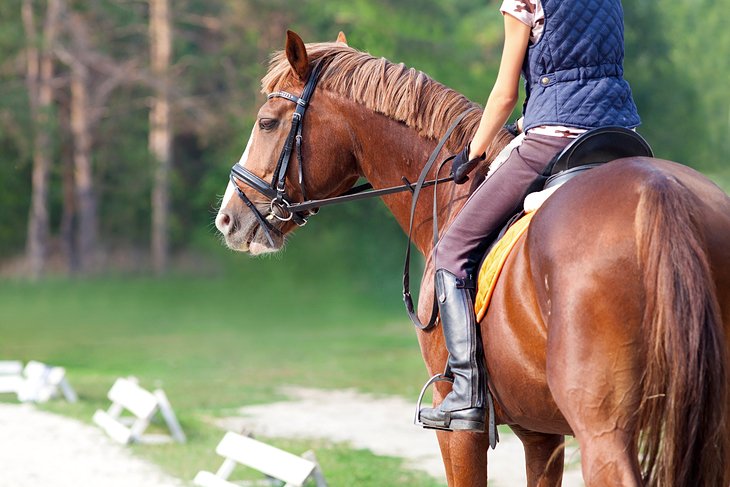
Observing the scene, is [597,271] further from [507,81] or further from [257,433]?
[257,433]

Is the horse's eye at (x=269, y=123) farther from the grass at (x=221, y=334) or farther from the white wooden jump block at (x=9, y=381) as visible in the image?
the white wooden jump block at (x=9, y=381)

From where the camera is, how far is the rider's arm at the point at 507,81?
316 centimetres

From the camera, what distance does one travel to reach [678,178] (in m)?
2.62

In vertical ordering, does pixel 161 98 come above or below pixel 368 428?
above

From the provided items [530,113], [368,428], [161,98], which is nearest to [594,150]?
[530,113]

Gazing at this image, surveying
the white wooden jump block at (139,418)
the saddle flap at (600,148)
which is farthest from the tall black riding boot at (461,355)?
the white wooden jump block at (139,418)

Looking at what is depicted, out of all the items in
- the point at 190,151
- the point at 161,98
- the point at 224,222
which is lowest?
the point at 190,151

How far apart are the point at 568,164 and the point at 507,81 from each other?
38 cm

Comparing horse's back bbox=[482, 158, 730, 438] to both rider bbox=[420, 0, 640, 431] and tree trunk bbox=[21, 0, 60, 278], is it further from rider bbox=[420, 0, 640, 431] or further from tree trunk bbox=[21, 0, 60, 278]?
tree trunk bbox=[21, 0, 60, 278]

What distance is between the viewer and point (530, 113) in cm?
329

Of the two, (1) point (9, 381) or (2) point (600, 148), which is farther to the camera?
(1) point (9, 381)

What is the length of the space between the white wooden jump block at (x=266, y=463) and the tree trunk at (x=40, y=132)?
21.9 metres

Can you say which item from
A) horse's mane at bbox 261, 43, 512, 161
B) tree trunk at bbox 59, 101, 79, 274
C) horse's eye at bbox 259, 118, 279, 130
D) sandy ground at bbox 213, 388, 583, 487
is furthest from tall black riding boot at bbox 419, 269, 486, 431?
tree trunk at bbox 59, 101, 79, 274

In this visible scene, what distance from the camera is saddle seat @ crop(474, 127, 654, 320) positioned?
306 cm
